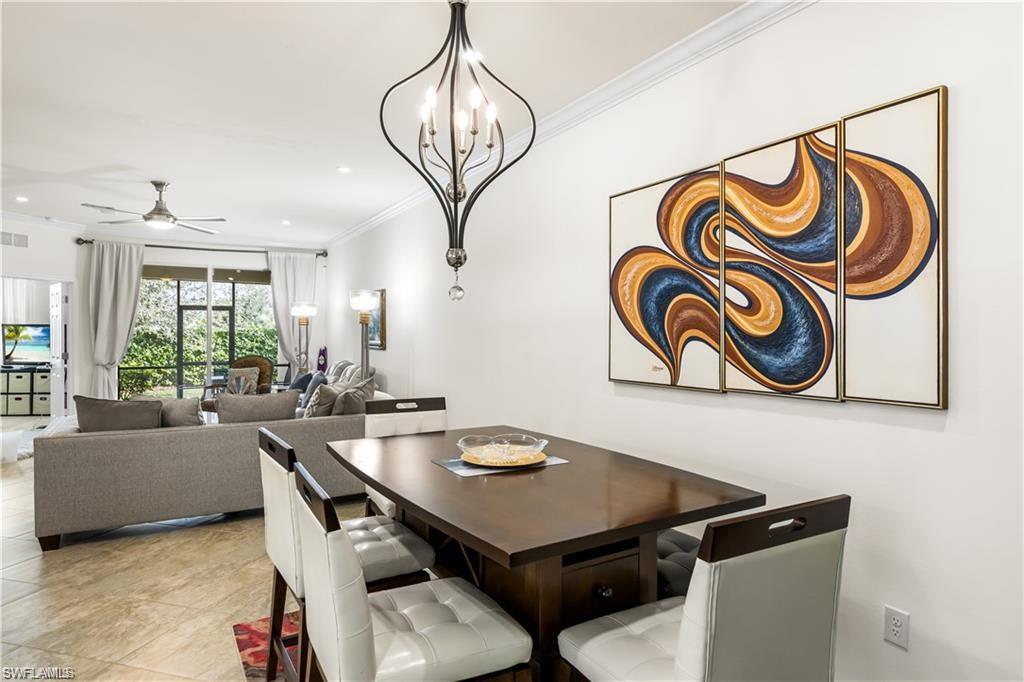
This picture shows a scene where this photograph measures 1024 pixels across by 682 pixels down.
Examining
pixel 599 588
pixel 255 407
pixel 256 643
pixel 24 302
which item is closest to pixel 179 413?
pixel 255 407

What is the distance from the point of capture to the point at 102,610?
2768 mm

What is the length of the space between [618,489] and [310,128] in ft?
10.1

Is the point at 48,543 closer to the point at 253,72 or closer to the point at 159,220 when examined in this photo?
the point at 159,220

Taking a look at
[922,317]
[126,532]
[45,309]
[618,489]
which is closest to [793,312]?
[922,317]

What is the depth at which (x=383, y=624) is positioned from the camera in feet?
4.90

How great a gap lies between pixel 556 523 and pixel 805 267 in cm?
135

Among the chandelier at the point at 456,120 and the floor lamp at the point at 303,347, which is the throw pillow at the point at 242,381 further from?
the chandelier at the point at 456,120

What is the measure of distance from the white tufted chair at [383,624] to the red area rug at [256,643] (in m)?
0.86

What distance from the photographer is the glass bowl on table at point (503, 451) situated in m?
2.11

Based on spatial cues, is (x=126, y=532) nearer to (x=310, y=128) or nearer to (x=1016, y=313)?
(x=310, y=128)

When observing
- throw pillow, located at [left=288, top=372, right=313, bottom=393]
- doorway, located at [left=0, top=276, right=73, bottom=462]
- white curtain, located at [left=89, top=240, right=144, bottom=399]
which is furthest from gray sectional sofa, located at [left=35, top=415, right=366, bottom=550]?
doorway, located at [left=0, top=276, right=73, bottom=462]

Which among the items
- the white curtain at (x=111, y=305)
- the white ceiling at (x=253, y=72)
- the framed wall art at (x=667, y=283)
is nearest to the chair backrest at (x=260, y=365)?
the white curtain at (x=111, y=305)

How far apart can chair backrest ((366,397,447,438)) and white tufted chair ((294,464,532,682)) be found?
4.62 feet

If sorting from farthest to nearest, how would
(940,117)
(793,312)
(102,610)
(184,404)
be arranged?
(184,404) → (102,610) → (793,312) → (940,117)
